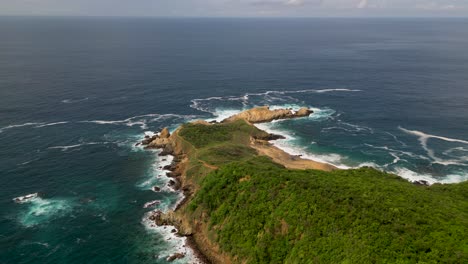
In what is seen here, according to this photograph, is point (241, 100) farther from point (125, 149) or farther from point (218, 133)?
point (125, 149)

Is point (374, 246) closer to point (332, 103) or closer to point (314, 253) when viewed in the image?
point (314, 253)

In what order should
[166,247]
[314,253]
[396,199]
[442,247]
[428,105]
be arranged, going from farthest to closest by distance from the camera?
[428,105]
[166,247]
[396,199]
[314,253]
[442,247]

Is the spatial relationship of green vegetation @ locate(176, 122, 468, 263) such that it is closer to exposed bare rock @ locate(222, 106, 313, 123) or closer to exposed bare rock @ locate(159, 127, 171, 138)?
exposed bare rock @ locate(159, 127, 171, 138)

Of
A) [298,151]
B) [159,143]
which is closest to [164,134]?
[159,143]

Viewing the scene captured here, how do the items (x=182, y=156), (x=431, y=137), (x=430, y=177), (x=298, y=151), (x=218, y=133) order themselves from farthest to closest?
(x=431, y=137) < (x=218, y=133) < (x=298, y=151) < (x=182, y=156) < (x=430, y=177)

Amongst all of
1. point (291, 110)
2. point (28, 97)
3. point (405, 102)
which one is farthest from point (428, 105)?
point (28, 97)

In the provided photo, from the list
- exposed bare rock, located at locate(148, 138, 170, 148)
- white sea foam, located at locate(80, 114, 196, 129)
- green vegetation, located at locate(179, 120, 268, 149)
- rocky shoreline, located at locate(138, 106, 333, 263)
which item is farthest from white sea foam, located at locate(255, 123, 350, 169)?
white sea foam, located at locate(80, 114, 196, 129)
